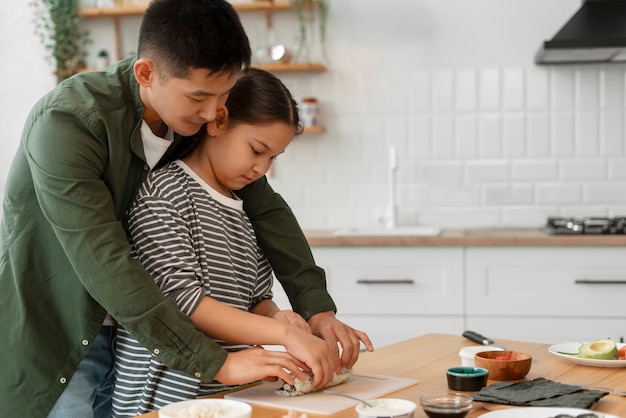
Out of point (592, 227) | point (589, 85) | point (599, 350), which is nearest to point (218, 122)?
point (599, 350)

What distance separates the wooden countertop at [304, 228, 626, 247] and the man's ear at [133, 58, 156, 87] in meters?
1.91

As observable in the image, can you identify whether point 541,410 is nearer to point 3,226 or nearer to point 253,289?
point 253,289

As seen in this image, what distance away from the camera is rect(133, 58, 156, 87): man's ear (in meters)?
1.69

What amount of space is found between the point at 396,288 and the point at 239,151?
6.17 feet

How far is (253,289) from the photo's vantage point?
1889mm

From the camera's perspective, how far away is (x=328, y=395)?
1548mm

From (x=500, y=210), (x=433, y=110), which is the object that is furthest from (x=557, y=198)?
(x=433, y=110)

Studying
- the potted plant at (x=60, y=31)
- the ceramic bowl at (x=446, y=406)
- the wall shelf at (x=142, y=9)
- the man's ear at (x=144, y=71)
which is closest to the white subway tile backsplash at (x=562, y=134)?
the wall shelf at (x=142, y=9)

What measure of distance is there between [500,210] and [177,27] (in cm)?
276

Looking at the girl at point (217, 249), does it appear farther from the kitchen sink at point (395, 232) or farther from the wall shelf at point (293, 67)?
the wall shelf at point (293, 67)

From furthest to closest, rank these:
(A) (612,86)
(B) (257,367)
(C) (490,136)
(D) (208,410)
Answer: (C) (490,136) → (A) (612,86) → (B) (257,367) → (D) (208,410)

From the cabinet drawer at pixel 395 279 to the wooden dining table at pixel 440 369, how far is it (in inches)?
54.8

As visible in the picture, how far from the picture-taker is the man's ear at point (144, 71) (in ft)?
5.53

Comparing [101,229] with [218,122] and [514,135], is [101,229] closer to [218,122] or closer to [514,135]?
[218,122]
